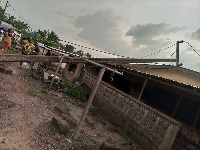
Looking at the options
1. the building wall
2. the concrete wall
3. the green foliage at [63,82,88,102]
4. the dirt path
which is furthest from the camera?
the green foliage at [63,82,88,102]

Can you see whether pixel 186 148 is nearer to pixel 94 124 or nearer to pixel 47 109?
pixel 94 124

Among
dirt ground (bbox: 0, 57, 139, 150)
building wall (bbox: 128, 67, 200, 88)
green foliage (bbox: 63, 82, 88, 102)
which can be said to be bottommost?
dirt ground (bbox: 0, 57, 139, 150)

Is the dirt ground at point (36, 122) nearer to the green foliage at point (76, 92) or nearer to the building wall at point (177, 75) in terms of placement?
the green foliage at point (76, 92)

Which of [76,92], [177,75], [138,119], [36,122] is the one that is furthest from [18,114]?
[177,75]

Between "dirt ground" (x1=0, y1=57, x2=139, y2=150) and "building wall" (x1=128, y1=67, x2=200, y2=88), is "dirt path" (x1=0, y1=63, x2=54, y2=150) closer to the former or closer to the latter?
"dirt ground" (x1=0, y1=57, x2=139, y2=150)

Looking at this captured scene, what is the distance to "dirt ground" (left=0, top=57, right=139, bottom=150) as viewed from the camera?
21.8 feet

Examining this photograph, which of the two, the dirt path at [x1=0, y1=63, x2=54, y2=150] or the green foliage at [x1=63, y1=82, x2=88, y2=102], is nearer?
the dirt path at [x1=0, y1=63, x2=54, y2=150]

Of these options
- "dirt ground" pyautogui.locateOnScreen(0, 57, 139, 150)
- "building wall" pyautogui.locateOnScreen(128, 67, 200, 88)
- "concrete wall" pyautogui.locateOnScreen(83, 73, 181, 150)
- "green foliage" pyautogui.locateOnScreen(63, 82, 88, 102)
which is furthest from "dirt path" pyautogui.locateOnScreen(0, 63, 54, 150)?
"building wall" pyautogui.locateOnScreen(128, 67, 200, 88)

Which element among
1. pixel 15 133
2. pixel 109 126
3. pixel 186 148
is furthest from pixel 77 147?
pixel 186 148

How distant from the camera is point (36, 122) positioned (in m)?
8.09

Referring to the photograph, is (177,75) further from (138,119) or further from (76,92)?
(76,92)

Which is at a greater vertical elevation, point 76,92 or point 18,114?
point 76,92

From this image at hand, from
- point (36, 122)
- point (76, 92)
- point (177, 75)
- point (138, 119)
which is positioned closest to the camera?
point (36, 122)

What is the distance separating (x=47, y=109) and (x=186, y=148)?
24.9 ft
